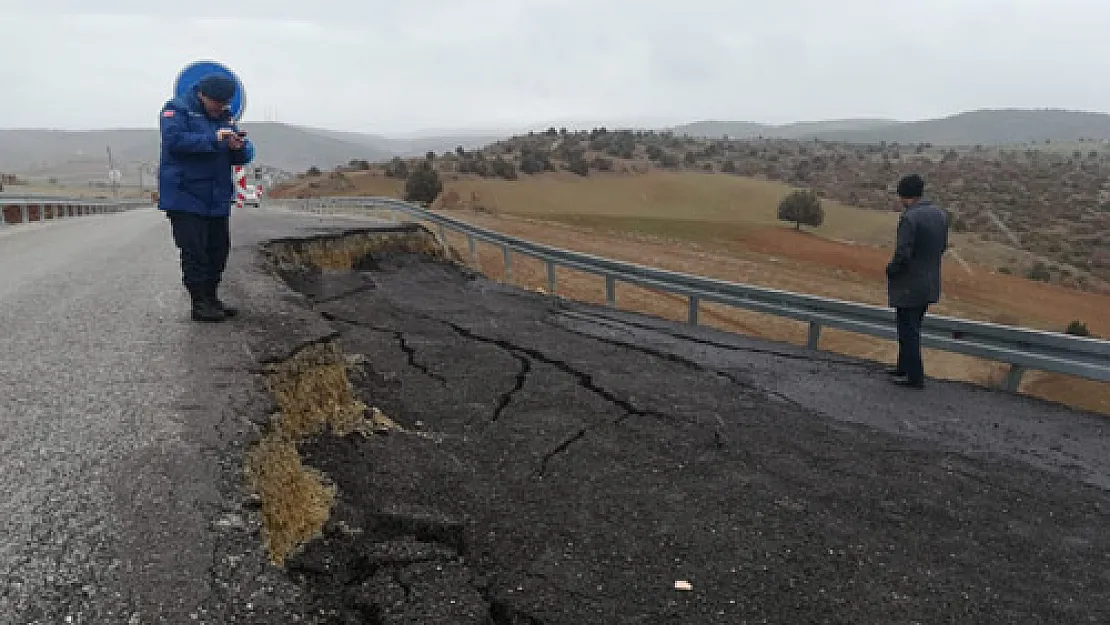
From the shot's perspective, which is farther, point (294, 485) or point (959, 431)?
point (959, 431)

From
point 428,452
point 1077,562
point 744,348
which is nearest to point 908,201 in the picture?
point 744,348

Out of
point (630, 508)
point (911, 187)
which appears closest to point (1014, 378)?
point (911, 187)

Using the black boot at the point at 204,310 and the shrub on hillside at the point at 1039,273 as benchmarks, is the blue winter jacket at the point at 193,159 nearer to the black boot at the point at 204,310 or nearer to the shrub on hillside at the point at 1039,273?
the black boot at the point at 204,310

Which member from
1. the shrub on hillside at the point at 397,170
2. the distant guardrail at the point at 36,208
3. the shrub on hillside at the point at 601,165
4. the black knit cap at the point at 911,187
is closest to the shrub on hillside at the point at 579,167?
the shrub on hillside at the point at 601,165

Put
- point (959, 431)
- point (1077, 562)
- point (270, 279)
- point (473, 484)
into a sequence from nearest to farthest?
point (1077, 562) → point (473, 484) → point (959, 431) → point (270, 279)

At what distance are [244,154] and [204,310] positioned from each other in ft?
4.27

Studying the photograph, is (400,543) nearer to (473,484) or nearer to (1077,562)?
(473,484)

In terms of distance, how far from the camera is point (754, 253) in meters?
28.6

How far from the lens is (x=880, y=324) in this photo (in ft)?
24.6

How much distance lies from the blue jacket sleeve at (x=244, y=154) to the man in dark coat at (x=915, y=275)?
5426 millimetres

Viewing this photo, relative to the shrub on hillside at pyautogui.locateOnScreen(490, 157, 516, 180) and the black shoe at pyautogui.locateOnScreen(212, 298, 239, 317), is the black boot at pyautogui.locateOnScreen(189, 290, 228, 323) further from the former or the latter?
the shrub on hillside at pyautogui.locateOnScreen(490, 157, 516, 180)

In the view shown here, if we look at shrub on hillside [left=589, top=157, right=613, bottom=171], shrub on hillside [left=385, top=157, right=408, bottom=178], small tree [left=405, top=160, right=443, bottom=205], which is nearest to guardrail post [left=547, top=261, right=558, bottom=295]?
small tree [left=405, top=160, right=443, bottom=205]

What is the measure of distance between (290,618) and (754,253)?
27.8 m

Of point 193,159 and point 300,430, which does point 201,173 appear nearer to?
point 193,159
